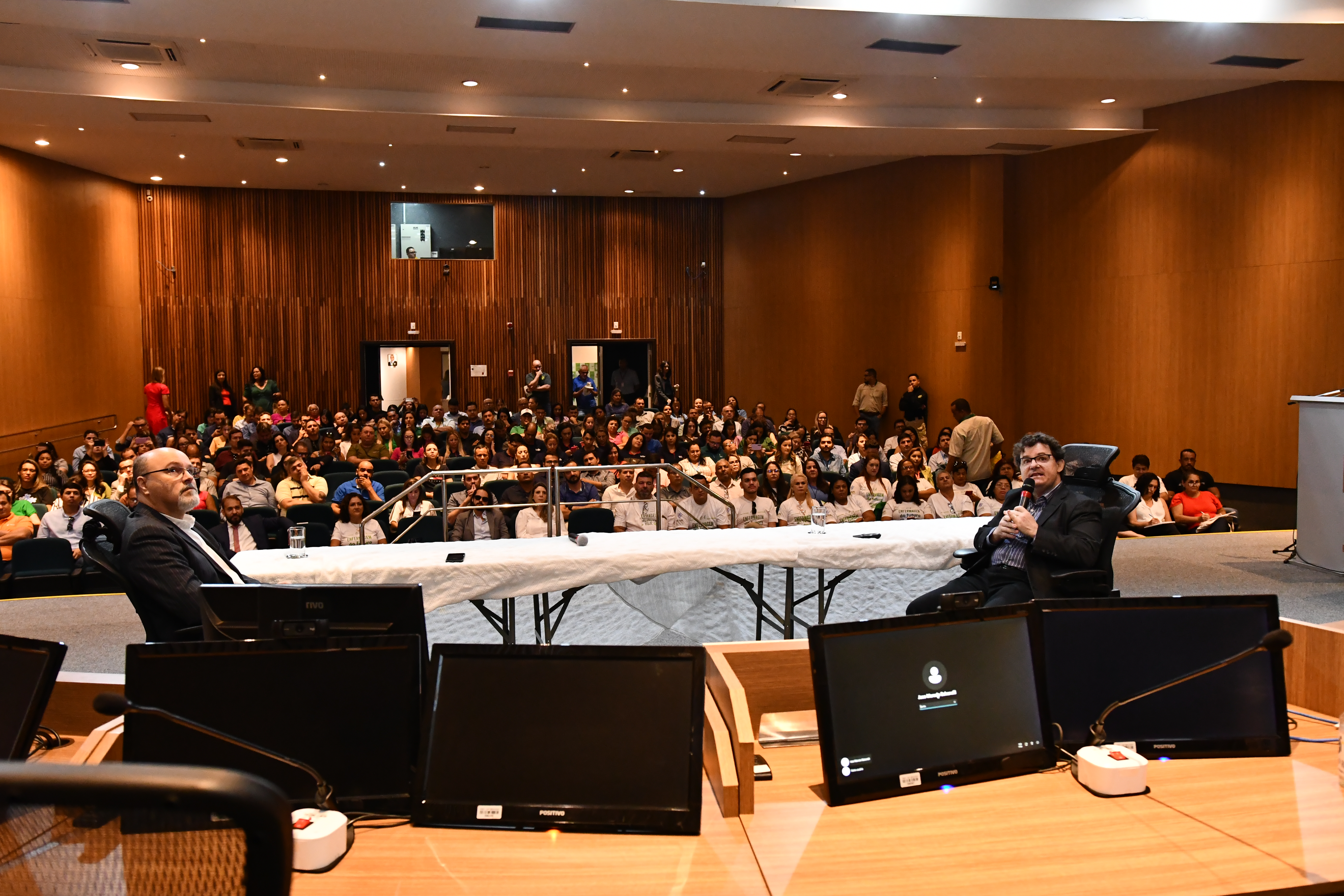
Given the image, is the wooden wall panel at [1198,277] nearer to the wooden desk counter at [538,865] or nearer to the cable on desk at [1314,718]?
the cable on desk at [1314,718]

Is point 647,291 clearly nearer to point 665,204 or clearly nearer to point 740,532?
point 665,204

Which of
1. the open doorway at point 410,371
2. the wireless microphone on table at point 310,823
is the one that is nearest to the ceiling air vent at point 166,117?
the open doorway at point 410,371

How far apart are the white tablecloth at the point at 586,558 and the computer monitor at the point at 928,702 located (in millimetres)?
2701

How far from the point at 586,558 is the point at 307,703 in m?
2.80

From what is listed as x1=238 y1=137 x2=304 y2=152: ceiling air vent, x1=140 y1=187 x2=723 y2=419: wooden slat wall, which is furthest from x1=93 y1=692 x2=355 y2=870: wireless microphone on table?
x1=140 y1=187 x2=723 y2=419: wooden slat wall

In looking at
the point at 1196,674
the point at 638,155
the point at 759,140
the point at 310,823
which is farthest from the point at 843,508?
the point at 638,155

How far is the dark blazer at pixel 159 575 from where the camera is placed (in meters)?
3.43

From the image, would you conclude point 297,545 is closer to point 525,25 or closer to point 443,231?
point 525,25

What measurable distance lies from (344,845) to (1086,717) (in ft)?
5.19

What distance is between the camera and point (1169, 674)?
2.38m

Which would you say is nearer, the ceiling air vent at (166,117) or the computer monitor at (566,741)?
the computer monitor at (566,741)

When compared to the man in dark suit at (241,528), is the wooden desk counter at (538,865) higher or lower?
higher

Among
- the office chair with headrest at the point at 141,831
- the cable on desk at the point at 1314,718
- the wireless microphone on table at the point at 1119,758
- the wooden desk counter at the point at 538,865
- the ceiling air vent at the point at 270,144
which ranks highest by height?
the ceiling air vent at the point at 270,144

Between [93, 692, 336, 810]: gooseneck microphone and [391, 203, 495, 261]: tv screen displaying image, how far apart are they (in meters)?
16.0
